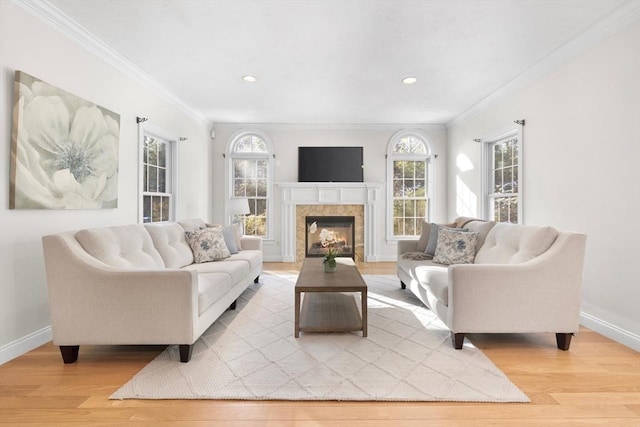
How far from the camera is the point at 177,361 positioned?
2.28m

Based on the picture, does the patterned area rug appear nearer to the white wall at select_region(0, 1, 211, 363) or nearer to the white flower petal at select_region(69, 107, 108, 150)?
the white wall at select_region(0, 1, 211, 363)

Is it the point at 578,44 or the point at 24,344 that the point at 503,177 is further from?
the point at 24,344

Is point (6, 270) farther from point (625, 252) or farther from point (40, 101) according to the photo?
point (625, 252)

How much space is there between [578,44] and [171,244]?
14.4ft

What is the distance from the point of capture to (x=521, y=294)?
2.44 meters

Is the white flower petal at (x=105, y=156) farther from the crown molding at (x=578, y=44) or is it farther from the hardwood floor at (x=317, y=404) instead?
the crown molding at (x=578, y=44)

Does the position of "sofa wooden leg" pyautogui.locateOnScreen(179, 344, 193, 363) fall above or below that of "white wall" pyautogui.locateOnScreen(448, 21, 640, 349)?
below

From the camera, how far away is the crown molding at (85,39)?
247cm

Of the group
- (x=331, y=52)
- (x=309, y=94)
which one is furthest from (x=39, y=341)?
(x=309, y=94)

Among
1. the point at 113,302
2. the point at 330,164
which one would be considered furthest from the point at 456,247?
the point at 330,164

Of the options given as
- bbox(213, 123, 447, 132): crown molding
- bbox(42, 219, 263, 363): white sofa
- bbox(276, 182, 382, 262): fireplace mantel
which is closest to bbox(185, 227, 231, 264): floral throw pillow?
bbox(42, 219, 263, 363): white sofa

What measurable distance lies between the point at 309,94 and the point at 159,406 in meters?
3.96

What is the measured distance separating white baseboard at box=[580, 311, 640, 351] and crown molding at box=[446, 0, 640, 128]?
7.89 ft

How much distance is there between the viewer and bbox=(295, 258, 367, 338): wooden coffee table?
2639 mm
